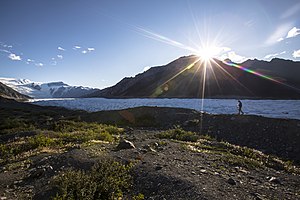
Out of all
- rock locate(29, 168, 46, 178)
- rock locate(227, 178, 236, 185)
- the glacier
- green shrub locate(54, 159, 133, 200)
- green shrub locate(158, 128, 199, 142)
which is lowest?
the glacier

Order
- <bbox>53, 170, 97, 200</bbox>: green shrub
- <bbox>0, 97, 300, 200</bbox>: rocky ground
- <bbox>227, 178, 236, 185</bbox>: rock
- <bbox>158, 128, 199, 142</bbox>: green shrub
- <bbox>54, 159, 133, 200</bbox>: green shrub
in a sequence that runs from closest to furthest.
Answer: <bbox>53, 170, 97, 200</bbox>: green shrub
<bbox>54, 159, 133, 200</bbox>: green shrub
<bbox>0, 97, 300, 200</bbox>: rocky ground
<bbox>227, 178, 236, 185</bbox>: rock
<bbox>158, 128, 199, 142</bbox>: green shrub

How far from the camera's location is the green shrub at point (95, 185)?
6598mm

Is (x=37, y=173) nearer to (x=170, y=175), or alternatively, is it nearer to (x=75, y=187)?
(x=75, y=187)

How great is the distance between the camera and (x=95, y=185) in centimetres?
685

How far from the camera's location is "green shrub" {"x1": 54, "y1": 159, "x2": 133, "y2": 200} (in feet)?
21.6

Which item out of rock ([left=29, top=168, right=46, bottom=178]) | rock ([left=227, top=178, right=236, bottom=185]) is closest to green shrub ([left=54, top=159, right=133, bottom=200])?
rock ([left=29, top=168, right=46, bottom=178])

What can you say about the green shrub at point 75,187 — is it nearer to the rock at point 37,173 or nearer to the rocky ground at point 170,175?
the rocky ground at point 170,175

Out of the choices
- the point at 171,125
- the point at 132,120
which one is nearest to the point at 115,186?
the point at 171,125

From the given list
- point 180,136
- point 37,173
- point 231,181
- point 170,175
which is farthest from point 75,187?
point 180,136

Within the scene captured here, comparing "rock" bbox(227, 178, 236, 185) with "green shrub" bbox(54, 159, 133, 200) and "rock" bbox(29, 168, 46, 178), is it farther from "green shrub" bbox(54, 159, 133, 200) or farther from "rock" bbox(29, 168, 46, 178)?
Result: "rock" bbox(29, 168, 46, 178)

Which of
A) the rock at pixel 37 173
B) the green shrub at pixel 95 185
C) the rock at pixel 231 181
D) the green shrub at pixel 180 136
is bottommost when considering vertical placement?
the green shrub at pixel 180 136

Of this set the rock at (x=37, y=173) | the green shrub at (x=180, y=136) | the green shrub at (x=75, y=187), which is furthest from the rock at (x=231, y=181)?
the green shrub at (x=180, y=136)

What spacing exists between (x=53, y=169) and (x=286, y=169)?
11.4 metres

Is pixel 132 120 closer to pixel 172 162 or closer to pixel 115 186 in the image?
pixel 172 162
